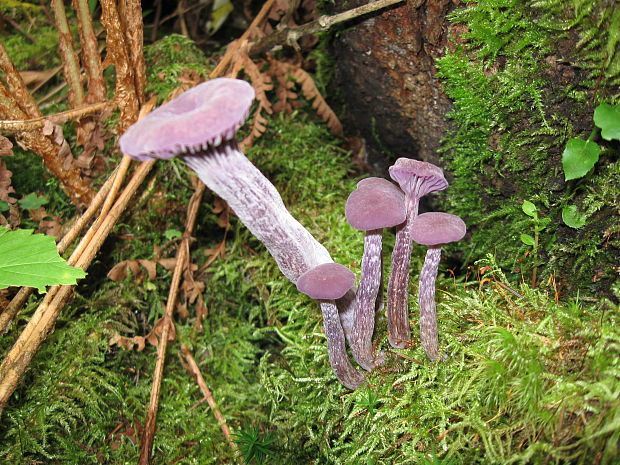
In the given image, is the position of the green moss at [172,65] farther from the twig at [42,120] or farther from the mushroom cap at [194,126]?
the mushroom cap at [194,126]

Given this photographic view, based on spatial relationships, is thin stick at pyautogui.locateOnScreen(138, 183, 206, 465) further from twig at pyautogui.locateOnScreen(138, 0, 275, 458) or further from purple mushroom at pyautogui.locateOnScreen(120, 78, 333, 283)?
purple mushroom at pyautogui.locateOnScreen(120, 78, 333, 283)

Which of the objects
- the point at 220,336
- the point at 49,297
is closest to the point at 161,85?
the point at 49,297

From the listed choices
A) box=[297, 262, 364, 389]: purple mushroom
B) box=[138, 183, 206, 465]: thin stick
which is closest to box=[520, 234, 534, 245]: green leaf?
box=[297, 262, 364, 389]: purple mushroom

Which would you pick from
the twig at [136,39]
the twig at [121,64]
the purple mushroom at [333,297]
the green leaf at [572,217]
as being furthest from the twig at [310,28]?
the purple mushroom at [333,297]

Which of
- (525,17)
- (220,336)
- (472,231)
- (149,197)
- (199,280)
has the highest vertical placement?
(525,17)

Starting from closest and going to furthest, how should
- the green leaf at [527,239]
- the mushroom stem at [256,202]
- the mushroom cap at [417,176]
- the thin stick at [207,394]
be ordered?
1. the mushroom stem at [256,202]
2. the mushroom cap at [417,176]
3. the green leaf at [527,239]
4. the thin stick at [207,394]

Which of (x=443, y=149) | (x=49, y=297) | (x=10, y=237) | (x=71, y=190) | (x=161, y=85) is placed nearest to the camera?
(x=10, y=237)

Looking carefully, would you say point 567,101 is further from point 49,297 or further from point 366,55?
point 49,297
